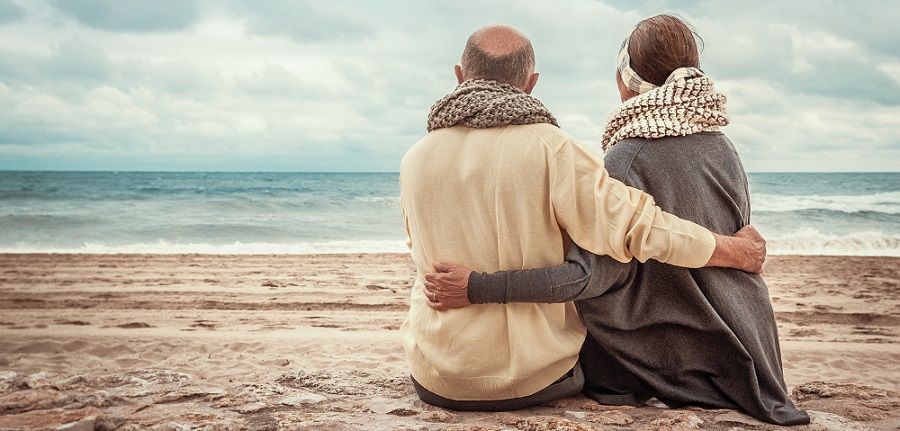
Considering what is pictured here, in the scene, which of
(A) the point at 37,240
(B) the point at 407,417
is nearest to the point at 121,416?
(B) the point at 407,417

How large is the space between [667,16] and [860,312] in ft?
19.6

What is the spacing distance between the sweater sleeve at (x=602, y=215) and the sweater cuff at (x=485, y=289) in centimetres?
28

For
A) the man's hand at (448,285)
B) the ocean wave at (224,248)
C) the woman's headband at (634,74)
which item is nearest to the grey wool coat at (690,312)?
the woman's headband at (634,74)

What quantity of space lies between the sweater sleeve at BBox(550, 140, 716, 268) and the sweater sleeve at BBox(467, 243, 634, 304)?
62 millimetres

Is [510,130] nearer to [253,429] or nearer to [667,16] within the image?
[667,16]

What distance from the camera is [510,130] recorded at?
2.18 m

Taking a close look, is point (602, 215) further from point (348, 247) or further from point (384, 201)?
point (384, 201)

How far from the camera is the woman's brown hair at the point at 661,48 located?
242cm

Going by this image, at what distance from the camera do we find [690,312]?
2379 millimetres

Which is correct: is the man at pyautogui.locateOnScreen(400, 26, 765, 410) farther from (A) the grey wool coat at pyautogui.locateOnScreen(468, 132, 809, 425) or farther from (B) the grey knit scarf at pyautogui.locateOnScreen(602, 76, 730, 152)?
(B) the grey knit scarf at pyautogui.locateOnScreen(602, 76, 730, 152)

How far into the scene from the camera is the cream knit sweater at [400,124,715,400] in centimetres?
212

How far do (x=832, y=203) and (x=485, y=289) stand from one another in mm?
25353

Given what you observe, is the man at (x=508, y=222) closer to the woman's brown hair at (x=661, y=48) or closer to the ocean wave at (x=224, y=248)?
the woman's brown hair at (x=661, y=48)

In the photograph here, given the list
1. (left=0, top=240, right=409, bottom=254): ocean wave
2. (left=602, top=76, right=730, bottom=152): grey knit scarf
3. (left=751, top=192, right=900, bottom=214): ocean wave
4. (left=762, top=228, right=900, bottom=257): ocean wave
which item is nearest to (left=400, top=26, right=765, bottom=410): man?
(left=602, top=76, right=730, bottom=152): grey knit scarf
